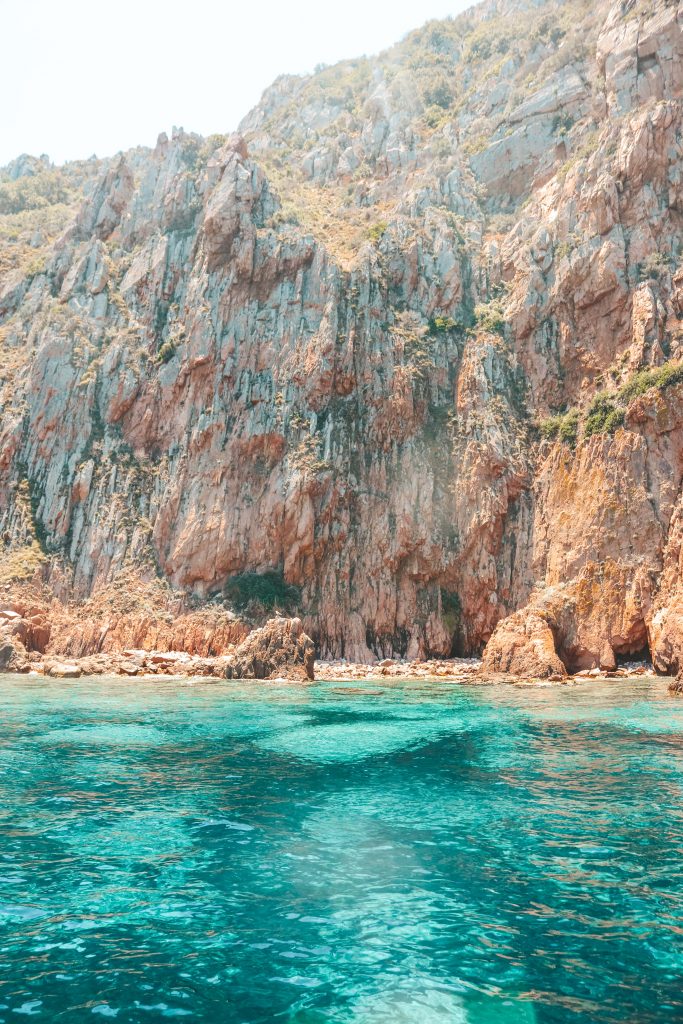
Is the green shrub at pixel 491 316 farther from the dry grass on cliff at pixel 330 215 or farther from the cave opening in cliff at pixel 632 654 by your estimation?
the cave opening in cliff at pixel 632 654

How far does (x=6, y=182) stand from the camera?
281ft

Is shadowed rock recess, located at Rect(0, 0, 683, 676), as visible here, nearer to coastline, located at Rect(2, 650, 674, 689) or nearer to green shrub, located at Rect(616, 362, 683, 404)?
green shrub, located at Rect(616, 362, 683, 404)

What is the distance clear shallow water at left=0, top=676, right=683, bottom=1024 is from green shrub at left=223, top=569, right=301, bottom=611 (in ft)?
95.2

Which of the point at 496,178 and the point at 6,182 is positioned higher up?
the point at 6,182

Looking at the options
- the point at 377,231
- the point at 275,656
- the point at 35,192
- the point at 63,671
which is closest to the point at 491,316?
the point at 377,231

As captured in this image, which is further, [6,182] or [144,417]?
[6,182]

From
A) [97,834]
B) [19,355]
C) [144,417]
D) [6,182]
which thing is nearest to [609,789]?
[97,834]

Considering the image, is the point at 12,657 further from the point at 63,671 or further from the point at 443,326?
the point at 443,326

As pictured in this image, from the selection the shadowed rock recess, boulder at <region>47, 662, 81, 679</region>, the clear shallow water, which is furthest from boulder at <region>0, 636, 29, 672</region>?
the clear shallow water

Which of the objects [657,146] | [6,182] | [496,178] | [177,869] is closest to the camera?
[177,869]

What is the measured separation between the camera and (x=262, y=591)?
44.2 metres

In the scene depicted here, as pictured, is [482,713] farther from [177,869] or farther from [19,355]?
[19,355]

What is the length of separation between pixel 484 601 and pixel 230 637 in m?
17.3

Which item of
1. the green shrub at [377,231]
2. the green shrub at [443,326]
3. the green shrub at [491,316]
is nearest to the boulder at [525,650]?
the green shrub at [491,316]
